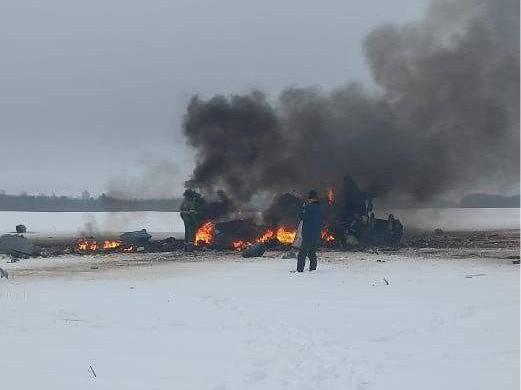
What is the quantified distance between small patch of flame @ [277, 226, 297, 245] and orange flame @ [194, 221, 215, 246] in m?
3.34

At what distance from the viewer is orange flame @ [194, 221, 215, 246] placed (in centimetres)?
2843

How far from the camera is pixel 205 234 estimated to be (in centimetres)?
2923

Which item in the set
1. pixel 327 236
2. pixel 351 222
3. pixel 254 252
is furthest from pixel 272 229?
pixel 254 252

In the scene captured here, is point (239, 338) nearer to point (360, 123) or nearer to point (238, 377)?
point (238, 377)

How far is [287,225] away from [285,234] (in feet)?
1.77

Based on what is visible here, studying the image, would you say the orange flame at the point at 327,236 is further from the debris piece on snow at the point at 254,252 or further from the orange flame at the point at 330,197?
the debris piece on snow at the point at 254,252

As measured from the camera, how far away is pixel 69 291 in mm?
12648

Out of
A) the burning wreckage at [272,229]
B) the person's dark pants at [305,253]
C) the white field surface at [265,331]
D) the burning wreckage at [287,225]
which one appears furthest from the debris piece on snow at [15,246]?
the person's dark pants at [305,253]

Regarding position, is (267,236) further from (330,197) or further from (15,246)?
(15,246)

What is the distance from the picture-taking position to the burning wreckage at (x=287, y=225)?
27.6 meters

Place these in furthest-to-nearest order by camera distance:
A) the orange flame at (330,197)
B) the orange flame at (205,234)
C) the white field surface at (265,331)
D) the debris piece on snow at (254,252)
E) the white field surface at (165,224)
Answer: the white field surface at (165,224) < the orange flame at (330,197) < the orange flame at (205,234) < the debris piece on snow at (254,252) < the white field surface at (265,331)

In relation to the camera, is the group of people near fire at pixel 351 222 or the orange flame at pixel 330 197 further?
the orange flame at pixel 330 197

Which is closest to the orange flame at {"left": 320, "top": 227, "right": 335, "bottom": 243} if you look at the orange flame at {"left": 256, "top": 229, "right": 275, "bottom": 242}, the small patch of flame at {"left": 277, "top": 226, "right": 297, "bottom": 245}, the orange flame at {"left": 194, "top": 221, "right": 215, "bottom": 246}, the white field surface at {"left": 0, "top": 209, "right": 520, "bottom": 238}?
the small patch of flame at {"left": 277, "top": 226, "right": 297, "bottom": 245}

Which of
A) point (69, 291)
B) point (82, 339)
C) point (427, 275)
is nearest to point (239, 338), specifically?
point (82, 339)
